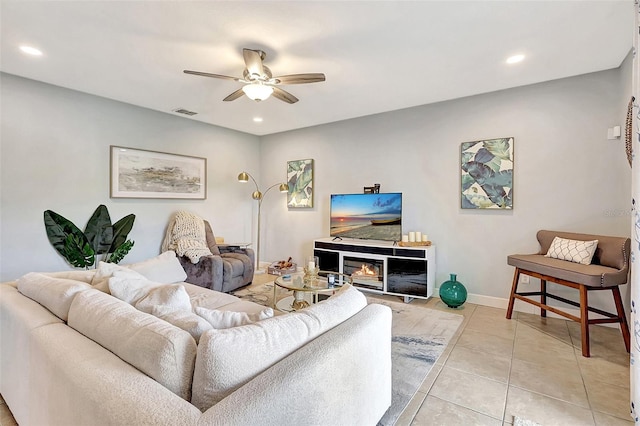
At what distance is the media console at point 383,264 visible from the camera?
3609mm

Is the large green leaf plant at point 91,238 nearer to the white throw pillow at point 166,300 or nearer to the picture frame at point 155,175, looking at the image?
the picture frame at point 155,175

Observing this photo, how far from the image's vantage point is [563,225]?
312 centimetres

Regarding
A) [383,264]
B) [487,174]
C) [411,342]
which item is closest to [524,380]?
[411,342]

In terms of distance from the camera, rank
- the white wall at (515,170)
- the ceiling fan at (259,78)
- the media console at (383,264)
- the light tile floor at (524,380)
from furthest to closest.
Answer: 1. the media console at (383,264)
2. the white wall at (515,170)
3. the ceiling fan at (259,78)
4. the light tile floor at (524,380)

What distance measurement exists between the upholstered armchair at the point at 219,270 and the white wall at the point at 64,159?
2.14 feet

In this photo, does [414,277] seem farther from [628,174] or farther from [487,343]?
[628,174]

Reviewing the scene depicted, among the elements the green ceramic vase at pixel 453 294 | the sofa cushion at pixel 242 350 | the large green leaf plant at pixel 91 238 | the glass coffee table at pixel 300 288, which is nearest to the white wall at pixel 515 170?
the green ceramic vase at pixel 453 294

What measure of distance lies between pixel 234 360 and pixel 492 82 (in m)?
3.63

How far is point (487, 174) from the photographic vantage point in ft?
11.5

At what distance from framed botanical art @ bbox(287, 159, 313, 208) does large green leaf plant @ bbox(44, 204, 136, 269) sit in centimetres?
246

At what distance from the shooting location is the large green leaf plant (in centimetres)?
336

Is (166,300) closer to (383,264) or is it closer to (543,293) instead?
(383,264)

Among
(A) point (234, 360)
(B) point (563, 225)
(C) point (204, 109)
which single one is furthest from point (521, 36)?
(C) point (204, 109)

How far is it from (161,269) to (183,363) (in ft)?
6.51
